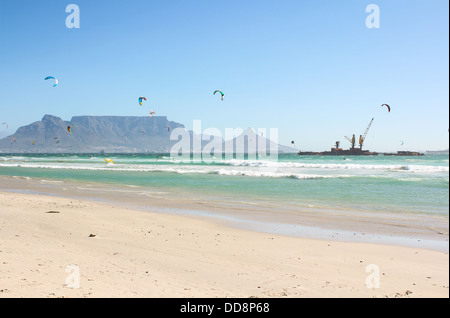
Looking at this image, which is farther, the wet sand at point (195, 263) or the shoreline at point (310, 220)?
the shoreline at point (310, 220)

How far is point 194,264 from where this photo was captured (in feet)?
17.5

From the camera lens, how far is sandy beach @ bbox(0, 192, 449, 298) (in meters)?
4.18

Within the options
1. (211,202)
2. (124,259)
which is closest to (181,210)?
(211,202)

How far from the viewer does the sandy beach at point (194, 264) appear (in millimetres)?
4184

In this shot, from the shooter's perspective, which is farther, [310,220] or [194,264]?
[310,220]

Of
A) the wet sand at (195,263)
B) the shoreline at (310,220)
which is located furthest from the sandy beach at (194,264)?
the shoreline at (310,220)

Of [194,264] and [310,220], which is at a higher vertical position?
[194,264]

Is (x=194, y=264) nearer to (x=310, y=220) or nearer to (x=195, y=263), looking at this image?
(x=195, y=263)

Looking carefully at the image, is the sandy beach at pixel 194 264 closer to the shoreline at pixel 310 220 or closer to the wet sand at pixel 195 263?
the wet sand at pixel 195 263

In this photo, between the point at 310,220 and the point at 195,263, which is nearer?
the point at 195,263

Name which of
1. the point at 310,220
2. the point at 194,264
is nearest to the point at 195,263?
the point at 194,264

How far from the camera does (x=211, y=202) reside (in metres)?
13.1

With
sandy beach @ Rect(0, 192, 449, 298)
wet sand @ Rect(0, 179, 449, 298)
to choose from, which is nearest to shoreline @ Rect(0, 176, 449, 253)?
wet sand @ Rect(0, 179, 449, 298)
